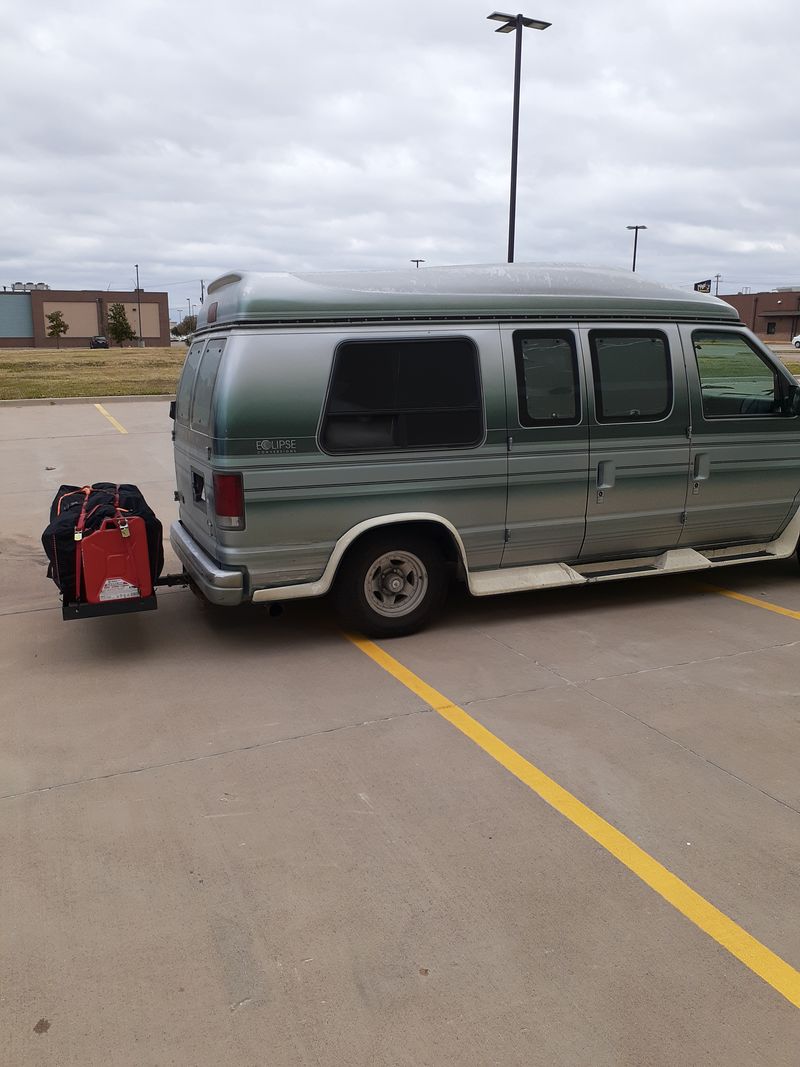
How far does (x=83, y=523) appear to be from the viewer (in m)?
5.36

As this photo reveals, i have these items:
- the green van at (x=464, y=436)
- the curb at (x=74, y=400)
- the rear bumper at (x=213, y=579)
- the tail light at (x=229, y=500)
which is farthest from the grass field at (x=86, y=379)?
the tail light at (x=229, y=500)

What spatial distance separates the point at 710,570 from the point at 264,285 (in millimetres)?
4729

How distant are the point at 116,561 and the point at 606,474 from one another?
336 cm

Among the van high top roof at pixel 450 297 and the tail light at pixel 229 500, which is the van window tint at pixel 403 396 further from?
the tail light at pixel 229 500

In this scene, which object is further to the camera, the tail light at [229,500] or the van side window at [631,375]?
the van side window at [631,375]

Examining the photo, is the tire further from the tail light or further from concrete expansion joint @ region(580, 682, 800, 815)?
concrete expansion joint @ region(580, 682, 800, 815)

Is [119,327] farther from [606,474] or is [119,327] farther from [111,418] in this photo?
[606,474]

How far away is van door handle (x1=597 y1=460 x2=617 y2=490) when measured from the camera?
6.35m

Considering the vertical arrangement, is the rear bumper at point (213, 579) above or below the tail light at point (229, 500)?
below

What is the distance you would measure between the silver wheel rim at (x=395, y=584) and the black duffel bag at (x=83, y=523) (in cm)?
137

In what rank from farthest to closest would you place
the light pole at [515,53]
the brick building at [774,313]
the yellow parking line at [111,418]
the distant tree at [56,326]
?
the distant tree at [56,326]
the brick building at [774,313]
the yellow parking line at [111,418]
the light pole at [515,53]

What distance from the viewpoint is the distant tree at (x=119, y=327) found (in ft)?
317

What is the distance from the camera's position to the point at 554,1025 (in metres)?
2.67

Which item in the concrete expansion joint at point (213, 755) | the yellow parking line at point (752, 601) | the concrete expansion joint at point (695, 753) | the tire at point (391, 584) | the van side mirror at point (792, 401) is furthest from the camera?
the van side mirror at point (792, 401)
